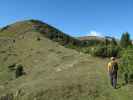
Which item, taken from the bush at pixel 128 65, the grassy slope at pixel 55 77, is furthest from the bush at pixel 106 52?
the bush at pixel 128 65

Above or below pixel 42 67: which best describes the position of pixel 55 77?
below

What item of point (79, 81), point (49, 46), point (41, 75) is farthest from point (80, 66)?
point (49, 46)

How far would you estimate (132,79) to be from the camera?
22938 mm

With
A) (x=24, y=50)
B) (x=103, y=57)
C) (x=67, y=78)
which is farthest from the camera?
(x=24, y=50)

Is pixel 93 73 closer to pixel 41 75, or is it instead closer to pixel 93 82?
pixel 93 82

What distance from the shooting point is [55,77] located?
91.9 feet

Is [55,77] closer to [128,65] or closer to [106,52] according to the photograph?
[128,65]

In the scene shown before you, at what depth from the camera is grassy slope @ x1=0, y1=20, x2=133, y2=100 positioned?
22216mm

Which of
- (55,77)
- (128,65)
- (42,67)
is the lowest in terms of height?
(55,77)

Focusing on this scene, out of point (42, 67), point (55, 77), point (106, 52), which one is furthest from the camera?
point (106, 52)

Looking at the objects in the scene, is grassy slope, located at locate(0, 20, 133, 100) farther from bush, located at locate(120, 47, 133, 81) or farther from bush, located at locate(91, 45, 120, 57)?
bush, located at locate(91, 45, 120, 57)

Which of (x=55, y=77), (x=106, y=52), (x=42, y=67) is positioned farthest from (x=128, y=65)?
(x=106, y=52)

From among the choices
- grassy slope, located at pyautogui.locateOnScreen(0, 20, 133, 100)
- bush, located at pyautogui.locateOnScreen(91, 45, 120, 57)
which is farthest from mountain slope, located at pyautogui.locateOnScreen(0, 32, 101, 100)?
bush, located at pyautogui.locateOnScreen(91, 45, 120, 57)

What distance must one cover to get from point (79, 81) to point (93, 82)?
1.37 m
